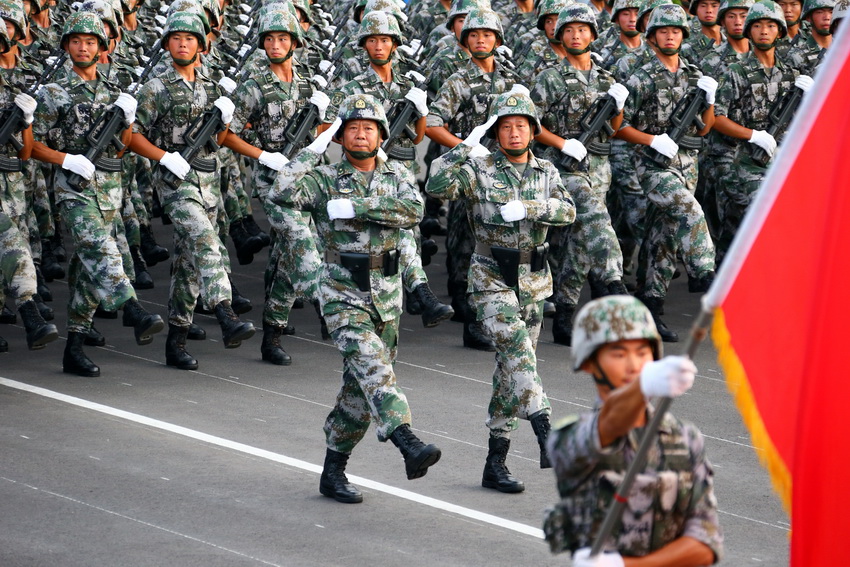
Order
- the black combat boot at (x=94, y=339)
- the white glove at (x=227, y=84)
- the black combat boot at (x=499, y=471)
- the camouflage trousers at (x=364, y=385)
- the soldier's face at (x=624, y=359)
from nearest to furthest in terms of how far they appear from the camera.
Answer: the soldier's face at (x=624, y=359) < the camouflage trousers at (x=364, y=385) < the black combat boot at (x=499, y=471) < the black combat boot at (x=94, y=339) < the white glove at (x=227, y=84)

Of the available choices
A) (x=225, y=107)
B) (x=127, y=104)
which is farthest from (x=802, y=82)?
(x=127, y=104)

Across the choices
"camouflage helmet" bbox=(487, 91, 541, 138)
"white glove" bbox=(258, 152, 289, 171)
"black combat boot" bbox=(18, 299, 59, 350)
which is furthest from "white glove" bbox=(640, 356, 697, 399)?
"white glove" bbox=(258, 152, 289, 171)

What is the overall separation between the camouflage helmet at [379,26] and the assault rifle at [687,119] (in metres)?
2.11

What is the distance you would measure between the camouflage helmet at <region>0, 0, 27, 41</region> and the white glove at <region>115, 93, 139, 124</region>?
75.0 inches

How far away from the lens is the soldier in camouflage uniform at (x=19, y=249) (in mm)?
10195

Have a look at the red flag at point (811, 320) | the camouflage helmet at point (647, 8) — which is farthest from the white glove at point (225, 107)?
the red flag at point (811, 320)

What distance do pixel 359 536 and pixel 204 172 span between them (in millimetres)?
4223

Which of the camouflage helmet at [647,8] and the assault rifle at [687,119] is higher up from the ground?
the camouflage helmet at [647,8]

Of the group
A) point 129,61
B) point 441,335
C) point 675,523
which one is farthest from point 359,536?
point 129,61

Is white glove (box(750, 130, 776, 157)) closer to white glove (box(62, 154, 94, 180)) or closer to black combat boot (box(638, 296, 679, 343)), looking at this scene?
black combat boot (box(638, 296, 679, 343))

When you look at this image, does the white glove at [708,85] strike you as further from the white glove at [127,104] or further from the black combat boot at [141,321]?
the black combat boot at [141,321]

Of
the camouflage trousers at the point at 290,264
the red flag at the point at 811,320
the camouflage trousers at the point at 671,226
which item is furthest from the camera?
the camouflage trousers at the point at 671,226

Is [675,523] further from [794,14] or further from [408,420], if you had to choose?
[794,14]

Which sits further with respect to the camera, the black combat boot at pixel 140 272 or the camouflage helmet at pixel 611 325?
the black combat boot at pixel 140 272
